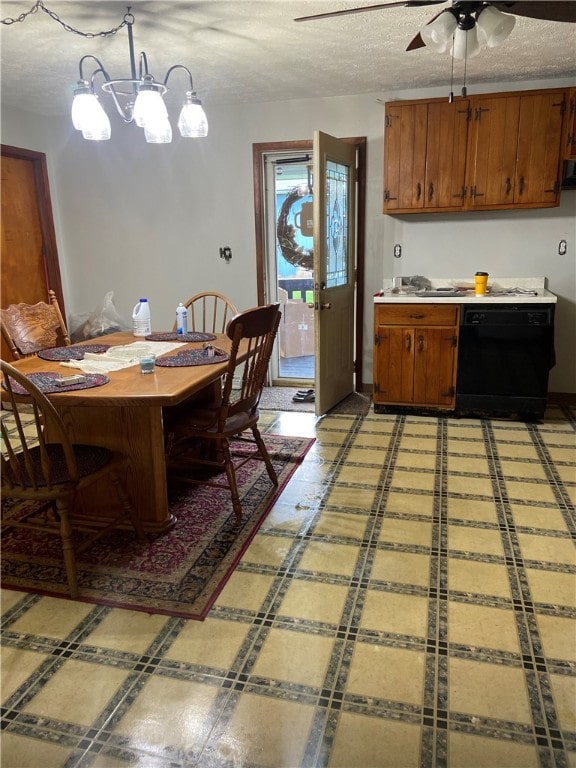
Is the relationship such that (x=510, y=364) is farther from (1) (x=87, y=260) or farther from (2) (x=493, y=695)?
(1) (x=87, y=260)

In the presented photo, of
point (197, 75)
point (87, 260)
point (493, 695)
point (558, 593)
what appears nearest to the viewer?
point (493, 695)

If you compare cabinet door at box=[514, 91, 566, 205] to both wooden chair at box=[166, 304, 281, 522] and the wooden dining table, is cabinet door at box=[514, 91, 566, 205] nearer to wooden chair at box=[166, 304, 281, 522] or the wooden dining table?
wooden chair at box=[166, 304, 281, 522]

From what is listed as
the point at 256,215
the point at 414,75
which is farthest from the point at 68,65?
the point at 414,75

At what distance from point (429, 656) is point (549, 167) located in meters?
3.35

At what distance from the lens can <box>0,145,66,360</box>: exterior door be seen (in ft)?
14.7

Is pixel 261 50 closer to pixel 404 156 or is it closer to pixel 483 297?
pixel 404 156

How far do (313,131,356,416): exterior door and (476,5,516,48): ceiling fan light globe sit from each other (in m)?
1.58

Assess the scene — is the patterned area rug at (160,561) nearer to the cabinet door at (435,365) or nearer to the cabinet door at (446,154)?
the cabinet door at (435,365)

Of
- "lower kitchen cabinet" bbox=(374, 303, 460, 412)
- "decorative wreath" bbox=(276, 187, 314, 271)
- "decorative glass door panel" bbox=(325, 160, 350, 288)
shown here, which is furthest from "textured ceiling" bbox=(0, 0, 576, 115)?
"lower kitchen cabinet" bbox=(374, 303, 460, 412)

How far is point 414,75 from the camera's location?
3.72 m

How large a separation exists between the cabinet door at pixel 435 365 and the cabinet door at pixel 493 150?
3.28ft

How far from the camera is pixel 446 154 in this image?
3875 millimetres

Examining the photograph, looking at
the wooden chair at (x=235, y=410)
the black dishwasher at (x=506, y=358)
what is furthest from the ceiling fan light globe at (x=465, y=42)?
the black dishwasher at (x=506, y=358)

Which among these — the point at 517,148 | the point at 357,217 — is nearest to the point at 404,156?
the point at 357,217
